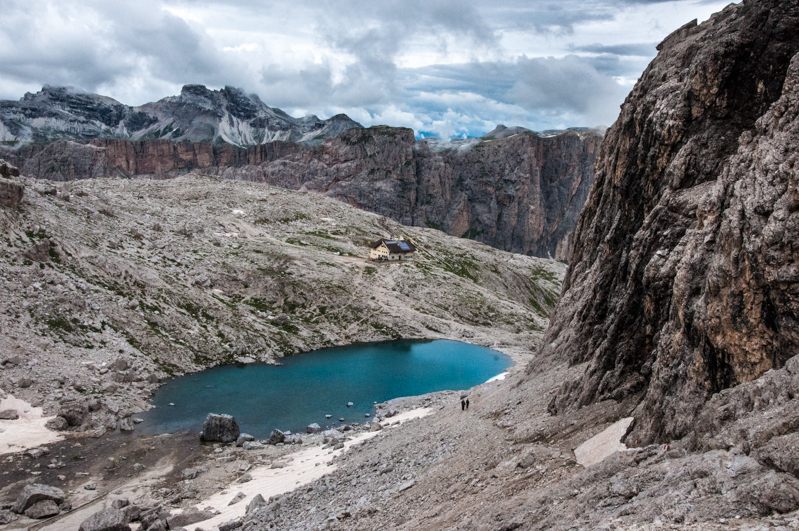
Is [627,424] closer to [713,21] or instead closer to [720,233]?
[720,233]

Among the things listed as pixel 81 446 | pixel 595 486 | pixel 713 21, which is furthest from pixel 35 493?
pixel 713 21

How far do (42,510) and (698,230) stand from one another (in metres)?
45.0

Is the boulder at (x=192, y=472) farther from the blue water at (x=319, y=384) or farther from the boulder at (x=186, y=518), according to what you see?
the blue water at (x=319, y=384)

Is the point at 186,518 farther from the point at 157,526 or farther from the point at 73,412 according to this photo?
the point at 73,412

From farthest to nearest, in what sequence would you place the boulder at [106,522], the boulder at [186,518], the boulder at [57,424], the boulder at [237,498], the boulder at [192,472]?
the boulder at [57,424], the boulder at [192,472], the boulder at [237,498], the boulder at [186,518], the boulder at [106,522]

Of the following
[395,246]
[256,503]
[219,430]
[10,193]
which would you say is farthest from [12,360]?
[395,246]

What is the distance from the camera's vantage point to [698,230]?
22.6 meters

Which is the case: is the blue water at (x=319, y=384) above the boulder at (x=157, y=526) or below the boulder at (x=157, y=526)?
below

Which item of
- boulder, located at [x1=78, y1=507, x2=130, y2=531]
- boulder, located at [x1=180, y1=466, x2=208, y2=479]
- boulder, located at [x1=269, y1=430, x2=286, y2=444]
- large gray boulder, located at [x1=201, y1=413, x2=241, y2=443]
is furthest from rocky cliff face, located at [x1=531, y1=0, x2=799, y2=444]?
large gray boulder, located at [x1=201, y1=413, x2=241, y2=443]

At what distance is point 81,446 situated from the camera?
48.6 meters

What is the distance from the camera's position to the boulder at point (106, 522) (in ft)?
109

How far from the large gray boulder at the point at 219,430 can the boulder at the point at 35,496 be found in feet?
52.0

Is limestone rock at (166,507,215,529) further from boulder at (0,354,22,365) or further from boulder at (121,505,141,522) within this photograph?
boulder at (0,354,22,365)

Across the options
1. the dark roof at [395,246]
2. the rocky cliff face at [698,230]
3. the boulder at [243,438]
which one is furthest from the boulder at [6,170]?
the rocky cliff face at [698,230]
